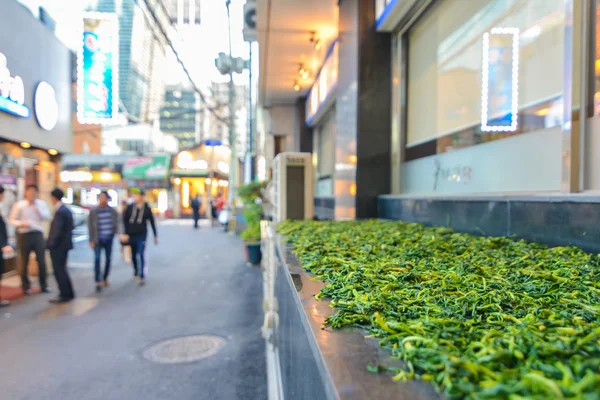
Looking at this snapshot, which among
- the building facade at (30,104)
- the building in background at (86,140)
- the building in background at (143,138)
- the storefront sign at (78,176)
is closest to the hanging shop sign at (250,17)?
the building facade at (30,104)

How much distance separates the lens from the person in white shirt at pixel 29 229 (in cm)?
751

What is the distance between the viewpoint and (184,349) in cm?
481

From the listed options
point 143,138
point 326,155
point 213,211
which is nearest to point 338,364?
point 326,155

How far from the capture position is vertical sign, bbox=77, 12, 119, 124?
12453 millimetres

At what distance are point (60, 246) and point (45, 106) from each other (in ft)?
15.2

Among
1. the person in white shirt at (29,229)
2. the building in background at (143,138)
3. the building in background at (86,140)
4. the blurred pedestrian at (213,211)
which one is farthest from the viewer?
the building in background at (143,138)

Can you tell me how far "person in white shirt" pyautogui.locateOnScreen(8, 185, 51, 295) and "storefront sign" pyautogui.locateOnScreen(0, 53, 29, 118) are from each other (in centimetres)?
185

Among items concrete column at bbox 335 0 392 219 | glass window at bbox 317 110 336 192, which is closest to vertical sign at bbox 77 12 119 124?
glass window at bbox 317 110 336 192

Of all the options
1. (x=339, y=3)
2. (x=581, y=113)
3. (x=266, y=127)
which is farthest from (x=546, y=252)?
(x=266, y=127)

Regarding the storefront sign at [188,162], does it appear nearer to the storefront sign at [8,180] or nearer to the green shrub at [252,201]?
the green shrub at [252,201]

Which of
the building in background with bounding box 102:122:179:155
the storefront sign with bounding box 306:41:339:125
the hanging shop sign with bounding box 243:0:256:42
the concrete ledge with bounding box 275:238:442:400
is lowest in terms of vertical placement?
the concrete ledge with bounding box 275:238:442:400

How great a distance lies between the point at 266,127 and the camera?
1950 centimetres

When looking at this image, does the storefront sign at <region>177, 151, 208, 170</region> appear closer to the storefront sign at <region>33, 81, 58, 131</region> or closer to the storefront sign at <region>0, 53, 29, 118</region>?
the storefront sign at <region>33, 81, 58, 131</region>

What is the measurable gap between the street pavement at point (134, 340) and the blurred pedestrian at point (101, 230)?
378mm
